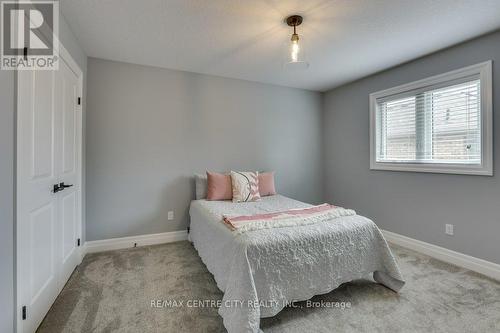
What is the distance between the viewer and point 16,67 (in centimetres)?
129

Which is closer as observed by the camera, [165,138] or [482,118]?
[482,118]

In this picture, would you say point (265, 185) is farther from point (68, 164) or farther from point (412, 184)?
point (68, 164)

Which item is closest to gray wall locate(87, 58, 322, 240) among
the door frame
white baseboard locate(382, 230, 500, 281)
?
the door frame

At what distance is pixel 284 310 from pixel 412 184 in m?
2.29

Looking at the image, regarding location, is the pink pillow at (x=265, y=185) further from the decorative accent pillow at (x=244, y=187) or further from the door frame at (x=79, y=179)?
the door frame at (x=79, y=179)

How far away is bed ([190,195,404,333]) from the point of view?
147 cm

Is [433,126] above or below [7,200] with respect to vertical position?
above

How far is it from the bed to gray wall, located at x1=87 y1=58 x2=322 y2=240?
123 centimetres

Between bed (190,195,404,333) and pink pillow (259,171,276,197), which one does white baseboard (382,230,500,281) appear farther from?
pink pillow (259,171,276,197)

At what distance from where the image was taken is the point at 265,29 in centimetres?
218

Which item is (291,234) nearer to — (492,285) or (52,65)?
A: (492,285)

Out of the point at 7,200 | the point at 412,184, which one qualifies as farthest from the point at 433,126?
the point at 7,200

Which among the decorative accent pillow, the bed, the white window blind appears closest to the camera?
the bed

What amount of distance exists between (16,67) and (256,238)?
1.76 m
